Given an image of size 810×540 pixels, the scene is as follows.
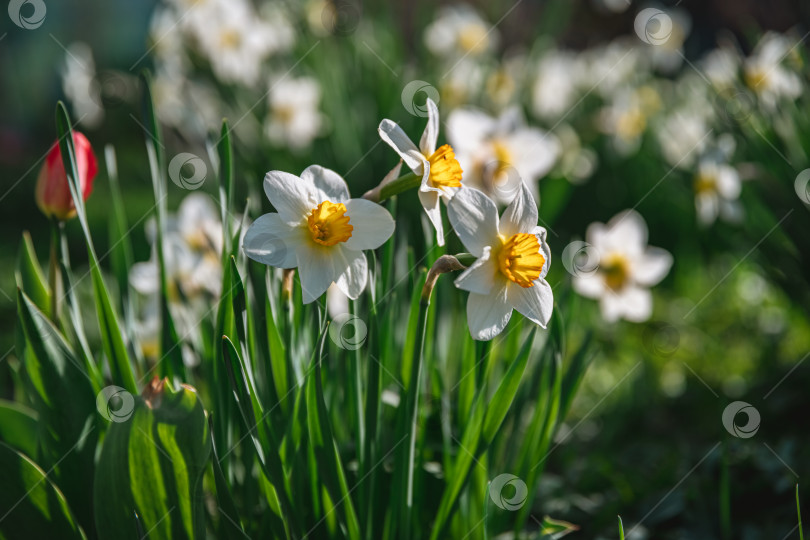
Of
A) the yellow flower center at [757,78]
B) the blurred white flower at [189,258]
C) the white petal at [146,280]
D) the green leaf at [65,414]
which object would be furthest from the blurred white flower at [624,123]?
the green leaf at [65,414]

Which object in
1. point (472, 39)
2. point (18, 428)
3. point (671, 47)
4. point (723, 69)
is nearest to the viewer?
point (18, 428)

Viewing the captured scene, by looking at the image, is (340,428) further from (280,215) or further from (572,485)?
(572,485)

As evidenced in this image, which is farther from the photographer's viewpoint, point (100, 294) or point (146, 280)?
point (146, 280)

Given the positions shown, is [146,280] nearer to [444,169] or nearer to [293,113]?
[444,169]

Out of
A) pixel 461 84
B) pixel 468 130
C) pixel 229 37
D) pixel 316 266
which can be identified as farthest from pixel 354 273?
pixel 461 84

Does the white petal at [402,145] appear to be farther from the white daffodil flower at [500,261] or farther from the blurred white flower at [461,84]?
the blurred white flower at [461,84]

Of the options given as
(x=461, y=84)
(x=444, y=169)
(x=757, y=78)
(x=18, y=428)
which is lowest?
(x=18, y=428)

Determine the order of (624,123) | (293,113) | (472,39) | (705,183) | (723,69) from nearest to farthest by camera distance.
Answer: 1. (705,183)
2. (293,113)
3. (723,69)
4. (624,123)
5. (472,39)
